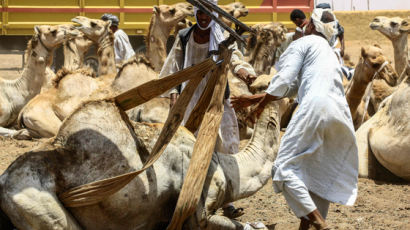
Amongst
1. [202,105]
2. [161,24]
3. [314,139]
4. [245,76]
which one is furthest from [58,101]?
[314,139]

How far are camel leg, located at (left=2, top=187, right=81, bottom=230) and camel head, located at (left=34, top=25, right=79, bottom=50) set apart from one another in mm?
8175

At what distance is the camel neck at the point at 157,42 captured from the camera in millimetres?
12029

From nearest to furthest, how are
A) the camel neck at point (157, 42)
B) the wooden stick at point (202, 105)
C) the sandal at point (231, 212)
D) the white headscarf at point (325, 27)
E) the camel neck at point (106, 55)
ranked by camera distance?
the wooden stick at point (202, 105) → the white headscarf at point (325, 27) → the sandal at point (231, 212) → the camel neck at point (157, 42) → the camel neck at point (106, 55)

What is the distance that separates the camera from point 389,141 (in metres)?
8.71

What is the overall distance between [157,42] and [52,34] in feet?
6.45

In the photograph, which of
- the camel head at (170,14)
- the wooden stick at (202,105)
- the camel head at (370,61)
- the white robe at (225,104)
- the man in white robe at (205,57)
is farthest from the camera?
the camel head at (170,14)

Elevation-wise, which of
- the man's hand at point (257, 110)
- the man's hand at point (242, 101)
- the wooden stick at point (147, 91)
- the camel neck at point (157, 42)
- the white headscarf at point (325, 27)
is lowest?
the camel neck at point (157, 42)

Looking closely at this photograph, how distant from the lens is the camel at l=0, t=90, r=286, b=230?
491 cm

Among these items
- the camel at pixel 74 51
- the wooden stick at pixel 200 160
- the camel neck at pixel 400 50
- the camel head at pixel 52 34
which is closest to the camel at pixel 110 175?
the wooden stick at pixel 200 160

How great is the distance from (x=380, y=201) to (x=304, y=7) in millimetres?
10792

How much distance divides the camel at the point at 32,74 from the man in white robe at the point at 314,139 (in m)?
7.76

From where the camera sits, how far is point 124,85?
10.1m

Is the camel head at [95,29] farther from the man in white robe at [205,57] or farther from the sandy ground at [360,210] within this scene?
the man in white robe at [205,57]

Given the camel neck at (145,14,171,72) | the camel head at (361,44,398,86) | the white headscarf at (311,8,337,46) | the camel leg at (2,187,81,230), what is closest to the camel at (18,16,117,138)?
the camel neck at (145,14,171,72)
